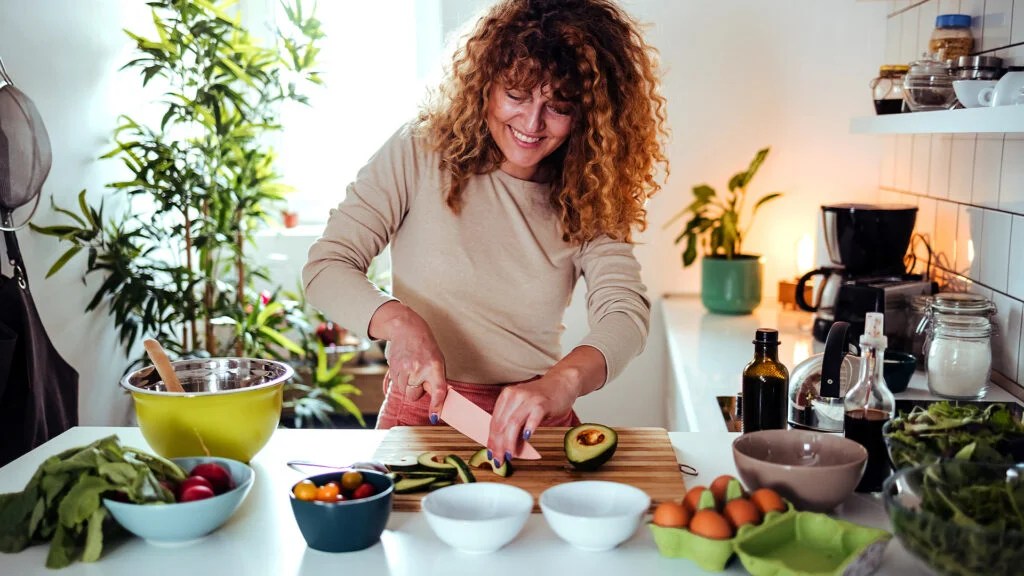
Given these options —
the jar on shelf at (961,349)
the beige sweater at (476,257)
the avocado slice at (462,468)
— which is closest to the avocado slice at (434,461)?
the avocado slice at (462,468)

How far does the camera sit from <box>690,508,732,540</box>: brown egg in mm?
1067

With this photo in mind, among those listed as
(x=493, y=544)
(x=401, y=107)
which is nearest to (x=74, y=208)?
(x=401, y=107)

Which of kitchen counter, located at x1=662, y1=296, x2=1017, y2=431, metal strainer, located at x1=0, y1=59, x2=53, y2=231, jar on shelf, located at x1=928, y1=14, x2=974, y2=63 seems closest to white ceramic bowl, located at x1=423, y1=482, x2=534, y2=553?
kitchen counter, located at x1=662, y1=296, x2=1017, y2=431

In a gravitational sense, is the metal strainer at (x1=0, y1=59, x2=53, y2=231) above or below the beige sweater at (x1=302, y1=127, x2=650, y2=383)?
above

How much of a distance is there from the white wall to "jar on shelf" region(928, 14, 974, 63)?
0.92 metres

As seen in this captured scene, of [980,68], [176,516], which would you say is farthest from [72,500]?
[980,68]

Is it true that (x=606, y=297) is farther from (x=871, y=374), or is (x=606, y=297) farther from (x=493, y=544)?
(x=493, y=544)

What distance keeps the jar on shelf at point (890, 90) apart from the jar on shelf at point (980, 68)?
0.41m

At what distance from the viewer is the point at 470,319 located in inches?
70.2

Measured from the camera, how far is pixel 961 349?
6.28 ft

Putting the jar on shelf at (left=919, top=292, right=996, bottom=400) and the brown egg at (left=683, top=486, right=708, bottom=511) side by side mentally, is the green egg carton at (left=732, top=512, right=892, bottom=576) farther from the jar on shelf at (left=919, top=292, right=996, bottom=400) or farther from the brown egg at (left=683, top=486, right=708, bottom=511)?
the jar on shelf at (left=919, top=292, right=996, bottom=400)

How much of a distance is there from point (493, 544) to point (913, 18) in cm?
222

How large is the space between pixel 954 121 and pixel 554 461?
921 mm

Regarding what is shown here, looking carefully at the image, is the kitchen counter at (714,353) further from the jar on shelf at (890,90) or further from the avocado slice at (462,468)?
the avocado slice at (462,468)
